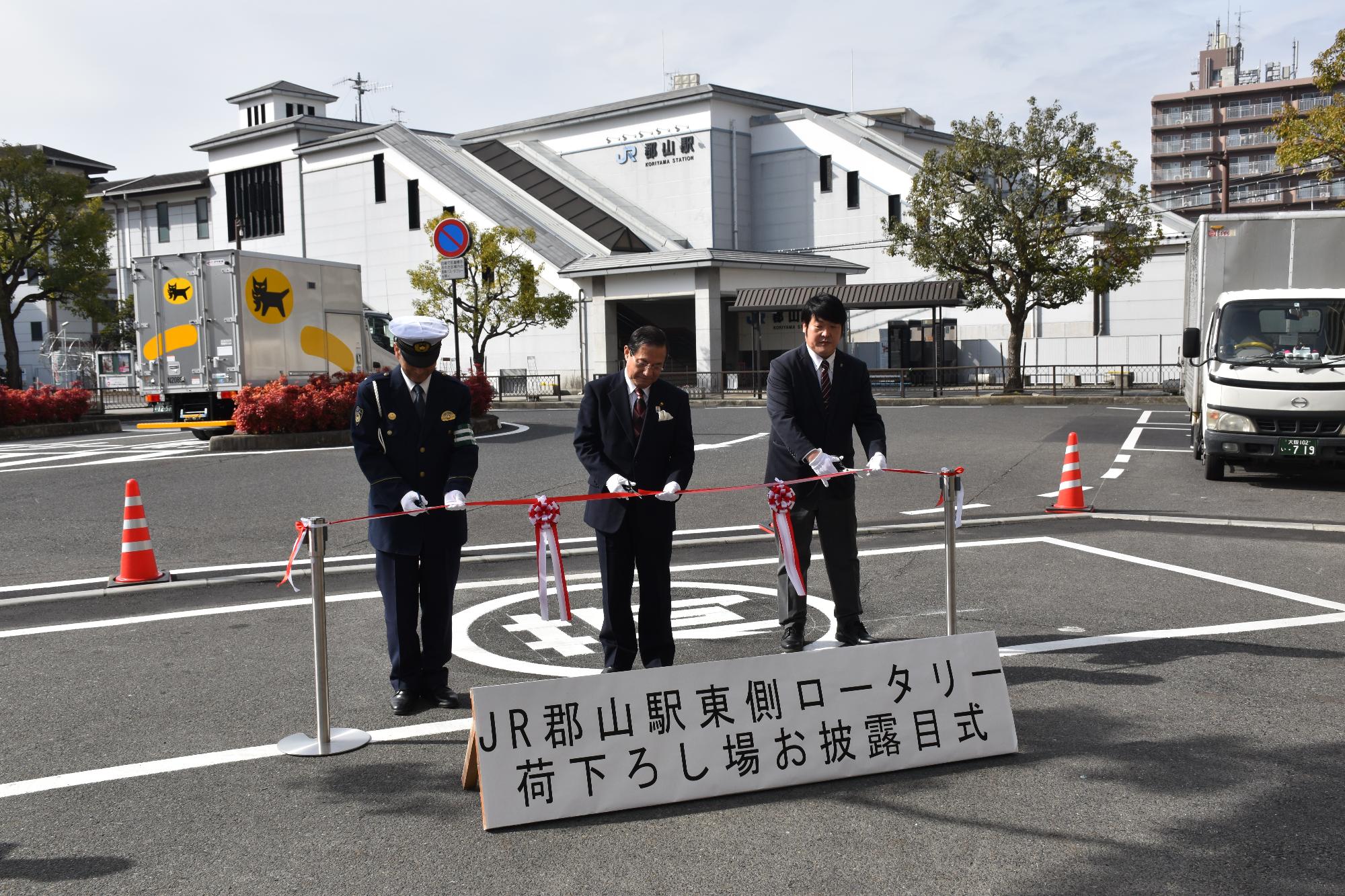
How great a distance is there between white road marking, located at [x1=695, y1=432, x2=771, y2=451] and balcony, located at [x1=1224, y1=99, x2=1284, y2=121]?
248 feet

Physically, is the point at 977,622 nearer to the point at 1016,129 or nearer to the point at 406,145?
the point at 1016,129

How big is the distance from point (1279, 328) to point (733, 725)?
11.4 metres

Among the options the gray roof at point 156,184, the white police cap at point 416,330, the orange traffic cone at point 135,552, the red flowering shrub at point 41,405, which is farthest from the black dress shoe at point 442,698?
the gray roof at point 156,184

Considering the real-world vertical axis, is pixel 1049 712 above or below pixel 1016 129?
below

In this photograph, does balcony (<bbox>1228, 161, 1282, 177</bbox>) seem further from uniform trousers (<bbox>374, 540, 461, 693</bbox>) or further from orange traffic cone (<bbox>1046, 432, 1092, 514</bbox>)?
uniform trousers (<bbox>374, 540, 461, 693</bbox>)

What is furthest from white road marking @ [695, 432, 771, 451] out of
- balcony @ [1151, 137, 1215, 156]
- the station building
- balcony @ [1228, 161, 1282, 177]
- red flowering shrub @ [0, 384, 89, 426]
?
balcony @ [1151, 137, 1215, 156]

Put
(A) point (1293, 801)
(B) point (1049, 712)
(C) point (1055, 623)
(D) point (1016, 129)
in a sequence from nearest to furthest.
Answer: (A) point (1293, 801) → (B) point (1049, 712) → (C) point (1055, 623) → (D) point (1016, 129)

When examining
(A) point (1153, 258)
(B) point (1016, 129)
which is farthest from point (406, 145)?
(A) point (1153, 258)

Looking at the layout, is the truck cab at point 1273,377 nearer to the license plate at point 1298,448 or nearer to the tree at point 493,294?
the license plate at point 1298,448

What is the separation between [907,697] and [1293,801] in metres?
1.42

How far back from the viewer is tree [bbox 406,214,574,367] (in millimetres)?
39000

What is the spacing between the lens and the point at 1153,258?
42.7 m

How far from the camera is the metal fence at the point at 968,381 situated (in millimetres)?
35125

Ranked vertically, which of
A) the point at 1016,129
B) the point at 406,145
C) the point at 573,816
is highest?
the point at 406,145
